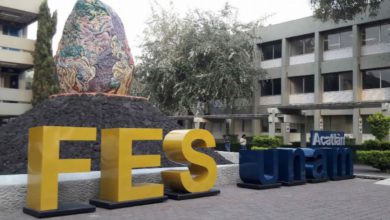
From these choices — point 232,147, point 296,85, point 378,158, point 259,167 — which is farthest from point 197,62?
point 259,167

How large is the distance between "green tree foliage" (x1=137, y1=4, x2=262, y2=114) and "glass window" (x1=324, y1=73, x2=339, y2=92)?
5.11 metres

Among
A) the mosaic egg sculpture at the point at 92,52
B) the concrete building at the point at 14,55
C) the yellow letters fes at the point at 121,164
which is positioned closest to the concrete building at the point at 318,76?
the mosaic egg sculpture at the point at 92,52

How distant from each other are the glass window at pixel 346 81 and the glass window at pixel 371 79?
1195 mm

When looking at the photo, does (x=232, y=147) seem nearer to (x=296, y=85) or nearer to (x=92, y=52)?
(x=296, y=85)

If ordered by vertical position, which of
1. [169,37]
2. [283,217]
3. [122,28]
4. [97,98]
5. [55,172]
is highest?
[169,37]

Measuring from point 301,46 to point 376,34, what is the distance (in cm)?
634

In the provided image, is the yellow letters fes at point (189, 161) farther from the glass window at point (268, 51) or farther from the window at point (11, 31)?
the window at point (11, 31)

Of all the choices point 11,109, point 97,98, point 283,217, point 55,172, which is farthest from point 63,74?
point 11,109

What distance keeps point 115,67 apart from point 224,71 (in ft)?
54.0

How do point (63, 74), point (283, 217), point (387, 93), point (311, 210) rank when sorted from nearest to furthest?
point (283, 217)
point (311, 210)
point (63, 74)
point (387, 93)

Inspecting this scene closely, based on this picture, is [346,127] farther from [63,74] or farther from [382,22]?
[63,74]

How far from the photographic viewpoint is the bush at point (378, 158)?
18.2 m

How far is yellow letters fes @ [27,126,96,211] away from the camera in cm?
830

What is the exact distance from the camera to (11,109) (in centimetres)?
3366
